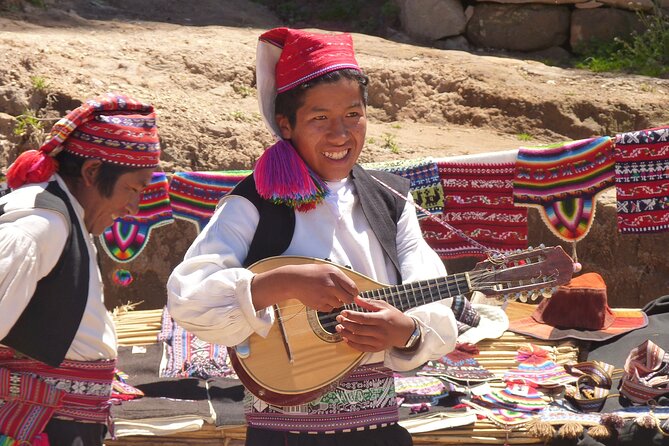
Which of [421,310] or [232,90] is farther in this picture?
[232,90]

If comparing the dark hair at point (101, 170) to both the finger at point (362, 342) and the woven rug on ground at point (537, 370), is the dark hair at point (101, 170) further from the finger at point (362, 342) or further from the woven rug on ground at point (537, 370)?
the woven rug on ground at point (537, 370)

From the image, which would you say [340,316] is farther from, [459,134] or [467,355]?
[459,134]

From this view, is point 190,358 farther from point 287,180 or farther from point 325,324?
point 287,180

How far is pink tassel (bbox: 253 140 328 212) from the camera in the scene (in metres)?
2.83

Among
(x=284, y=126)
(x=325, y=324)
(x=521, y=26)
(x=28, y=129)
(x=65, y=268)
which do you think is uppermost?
(x=284, y=126)

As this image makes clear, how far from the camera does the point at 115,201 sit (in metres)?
3.06

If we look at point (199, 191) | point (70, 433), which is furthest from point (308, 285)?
point (199, 191)

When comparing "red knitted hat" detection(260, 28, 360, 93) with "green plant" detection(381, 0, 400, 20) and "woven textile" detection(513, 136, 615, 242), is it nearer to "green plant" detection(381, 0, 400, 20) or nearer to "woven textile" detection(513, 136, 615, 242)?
"woven textile" detection(513, 136, 615, 242)

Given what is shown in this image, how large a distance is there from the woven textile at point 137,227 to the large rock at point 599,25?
6.37 m

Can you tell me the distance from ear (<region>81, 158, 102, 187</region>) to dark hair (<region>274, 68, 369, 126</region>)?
0.57 metres

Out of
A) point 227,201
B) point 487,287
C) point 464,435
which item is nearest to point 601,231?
point 464,435

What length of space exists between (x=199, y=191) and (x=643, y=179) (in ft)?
8.32

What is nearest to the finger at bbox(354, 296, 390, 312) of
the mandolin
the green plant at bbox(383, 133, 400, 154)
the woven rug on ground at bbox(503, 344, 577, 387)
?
the mandolin

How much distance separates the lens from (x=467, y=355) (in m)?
5.46
